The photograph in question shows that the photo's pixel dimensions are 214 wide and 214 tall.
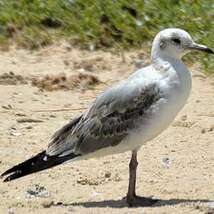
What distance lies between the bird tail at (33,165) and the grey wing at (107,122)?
0.16 ft

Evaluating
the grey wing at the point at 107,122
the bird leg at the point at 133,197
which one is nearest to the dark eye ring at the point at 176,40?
the grey wing at the point at 107,122

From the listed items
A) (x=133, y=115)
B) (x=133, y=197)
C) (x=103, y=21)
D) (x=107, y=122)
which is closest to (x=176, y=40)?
(x=133, y=115)

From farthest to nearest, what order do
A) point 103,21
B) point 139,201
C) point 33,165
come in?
point 103,21, point 33,165, point 139,201

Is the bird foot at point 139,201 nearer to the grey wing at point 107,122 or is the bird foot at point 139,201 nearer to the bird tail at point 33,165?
the grey wing at point 107,122

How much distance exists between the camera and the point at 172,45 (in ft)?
21.9

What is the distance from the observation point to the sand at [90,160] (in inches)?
263

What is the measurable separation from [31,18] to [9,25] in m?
0.28

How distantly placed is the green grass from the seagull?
10.1 feet

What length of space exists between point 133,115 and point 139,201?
0.58 meters

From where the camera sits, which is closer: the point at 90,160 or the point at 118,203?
the point at 118,203

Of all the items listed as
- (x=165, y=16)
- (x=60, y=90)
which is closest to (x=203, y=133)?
(x=60, y=90)

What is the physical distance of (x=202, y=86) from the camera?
29.6 ft

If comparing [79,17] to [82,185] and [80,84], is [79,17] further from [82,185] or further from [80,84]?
[82,185]

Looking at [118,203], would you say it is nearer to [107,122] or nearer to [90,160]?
[107,122]
